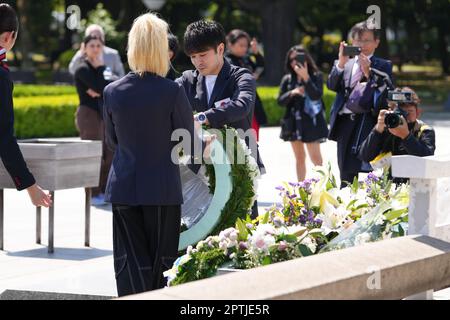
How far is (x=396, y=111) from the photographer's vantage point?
24.6 ft

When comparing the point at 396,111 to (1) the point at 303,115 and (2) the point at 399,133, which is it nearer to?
(2) the point at 399,133

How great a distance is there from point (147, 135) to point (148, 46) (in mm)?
474

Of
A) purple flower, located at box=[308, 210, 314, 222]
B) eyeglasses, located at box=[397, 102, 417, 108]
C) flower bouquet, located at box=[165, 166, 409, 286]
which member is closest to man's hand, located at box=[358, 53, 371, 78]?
eyeglasses, located at box=[397, 102, 417, 108]

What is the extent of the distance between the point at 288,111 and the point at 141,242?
6.65 m

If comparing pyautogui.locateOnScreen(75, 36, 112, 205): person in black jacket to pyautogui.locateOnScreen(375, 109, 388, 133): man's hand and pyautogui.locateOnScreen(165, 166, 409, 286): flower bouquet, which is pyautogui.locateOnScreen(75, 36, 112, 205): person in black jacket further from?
pyautogui.locateOnScreen(165, 166, 409, 286): flower bouquet

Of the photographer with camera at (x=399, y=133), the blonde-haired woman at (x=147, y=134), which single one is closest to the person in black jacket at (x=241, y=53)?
the photographer with camera at (x=399, y=133)

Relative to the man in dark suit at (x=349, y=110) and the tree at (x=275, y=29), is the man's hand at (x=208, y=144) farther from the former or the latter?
the tree at (x=275, y=29)

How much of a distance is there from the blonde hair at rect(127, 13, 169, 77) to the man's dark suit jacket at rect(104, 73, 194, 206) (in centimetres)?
6

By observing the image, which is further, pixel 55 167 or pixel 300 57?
pixel 300 57

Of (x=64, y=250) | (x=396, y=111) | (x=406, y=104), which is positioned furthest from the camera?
(x=64, y=250)

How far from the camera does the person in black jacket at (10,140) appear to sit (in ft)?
18.6

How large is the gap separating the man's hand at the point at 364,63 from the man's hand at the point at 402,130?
3.31ft

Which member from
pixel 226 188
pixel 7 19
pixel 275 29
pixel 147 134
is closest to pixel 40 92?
pixel 275 29
